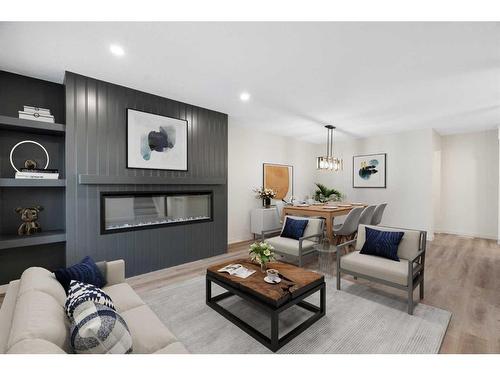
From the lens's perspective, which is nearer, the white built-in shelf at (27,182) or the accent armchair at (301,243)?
the white built-in shelf at (27,182)

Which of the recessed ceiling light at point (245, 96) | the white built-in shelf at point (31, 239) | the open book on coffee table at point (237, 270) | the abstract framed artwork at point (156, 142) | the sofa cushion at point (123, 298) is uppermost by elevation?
the recessed ceiling light at point (245, 96)

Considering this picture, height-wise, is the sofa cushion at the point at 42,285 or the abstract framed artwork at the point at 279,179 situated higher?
the abstract framed artwork at the point at 279,179

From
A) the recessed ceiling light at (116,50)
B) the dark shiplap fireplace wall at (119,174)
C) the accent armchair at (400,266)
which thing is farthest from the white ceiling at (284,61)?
the accent armchair at (400,266)

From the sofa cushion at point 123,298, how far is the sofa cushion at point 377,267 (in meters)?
2.21

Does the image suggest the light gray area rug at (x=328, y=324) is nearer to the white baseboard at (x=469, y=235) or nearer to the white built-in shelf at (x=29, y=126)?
the white built-in shelf at (x=29, y=126)

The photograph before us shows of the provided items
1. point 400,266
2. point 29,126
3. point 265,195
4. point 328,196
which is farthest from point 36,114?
point 328,196

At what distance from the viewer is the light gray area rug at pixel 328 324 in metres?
1.83

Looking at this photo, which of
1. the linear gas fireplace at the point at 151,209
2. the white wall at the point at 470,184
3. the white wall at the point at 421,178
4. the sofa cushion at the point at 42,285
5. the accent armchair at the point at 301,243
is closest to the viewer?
the sofa cushion at the point at 42,285

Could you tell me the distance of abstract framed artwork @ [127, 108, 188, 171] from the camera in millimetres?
3207

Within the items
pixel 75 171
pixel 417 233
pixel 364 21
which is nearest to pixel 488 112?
pixel 417 233

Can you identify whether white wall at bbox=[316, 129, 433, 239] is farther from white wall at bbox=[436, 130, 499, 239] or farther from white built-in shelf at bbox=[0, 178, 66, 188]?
white built-in shelf at bbox=[0, 178, 66, 188]

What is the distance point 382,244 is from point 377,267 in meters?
0.33

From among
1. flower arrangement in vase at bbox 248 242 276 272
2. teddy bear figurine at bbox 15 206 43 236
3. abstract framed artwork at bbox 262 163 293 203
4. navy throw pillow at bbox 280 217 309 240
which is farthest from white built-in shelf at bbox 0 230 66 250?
abstract framed artwork at bbox 262 163 293 203
